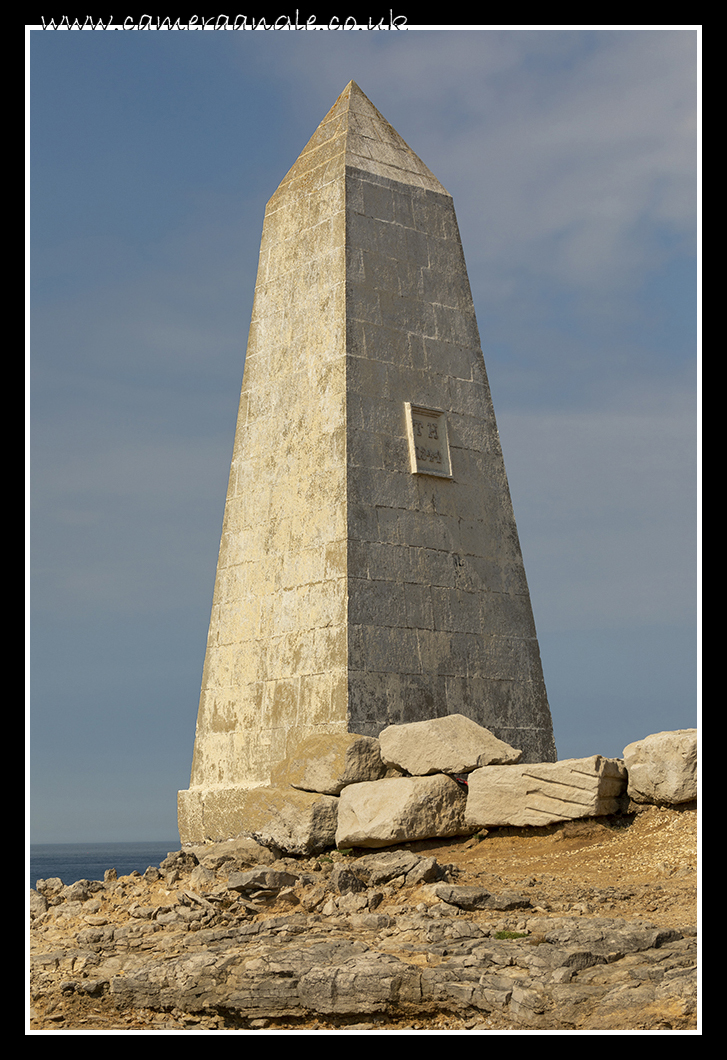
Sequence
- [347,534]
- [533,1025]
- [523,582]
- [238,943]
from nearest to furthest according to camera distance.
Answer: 1. [533,1025]
2. [238,943]
3. [347,534]
4. [523,582]

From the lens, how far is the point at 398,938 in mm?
7199

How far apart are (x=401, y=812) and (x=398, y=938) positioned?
2.00 m

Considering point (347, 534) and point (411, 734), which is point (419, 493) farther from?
point (411, 734)

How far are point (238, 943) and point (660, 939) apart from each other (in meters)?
2.64

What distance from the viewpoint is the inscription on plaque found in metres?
11.9

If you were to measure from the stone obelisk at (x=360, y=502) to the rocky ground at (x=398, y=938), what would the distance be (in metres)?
2.07

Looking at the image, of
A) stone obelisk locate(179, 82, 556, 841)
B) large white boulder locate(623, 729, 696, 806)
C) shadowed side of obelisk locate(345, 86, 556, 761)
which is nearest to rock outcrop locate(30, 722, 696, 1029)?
large white boulder locate(623, 729, 696, 806)

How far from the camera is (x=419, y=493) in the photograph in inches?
464

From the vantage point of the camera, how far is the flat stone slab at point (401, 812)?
918 centimetres

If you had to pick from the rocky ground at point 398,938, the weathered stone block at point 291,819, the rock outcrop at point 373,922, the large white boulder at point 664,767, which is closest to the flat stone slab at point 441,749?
the rock outcrop at point 373,922

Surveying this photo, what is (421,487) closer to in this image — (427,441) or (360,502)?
(427,441)

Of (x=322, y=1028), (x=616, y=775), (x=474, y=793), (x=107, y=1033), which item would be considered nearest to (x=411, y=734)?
(x=474, y=793)

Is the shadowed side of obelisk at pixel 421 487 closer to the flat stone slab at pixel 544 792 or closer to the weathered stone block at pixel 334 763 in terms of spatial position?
the weathered stone block at pixel 334 763

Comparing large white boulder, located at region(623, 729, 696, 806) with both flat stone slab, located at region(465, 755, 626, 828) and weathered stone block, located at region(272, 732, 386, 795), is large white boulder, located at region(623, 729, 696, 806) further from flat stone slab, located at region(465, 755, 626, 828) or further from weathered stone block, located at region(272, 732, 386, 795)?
weathered stone block, located at region(272, 732, 386, 795)
